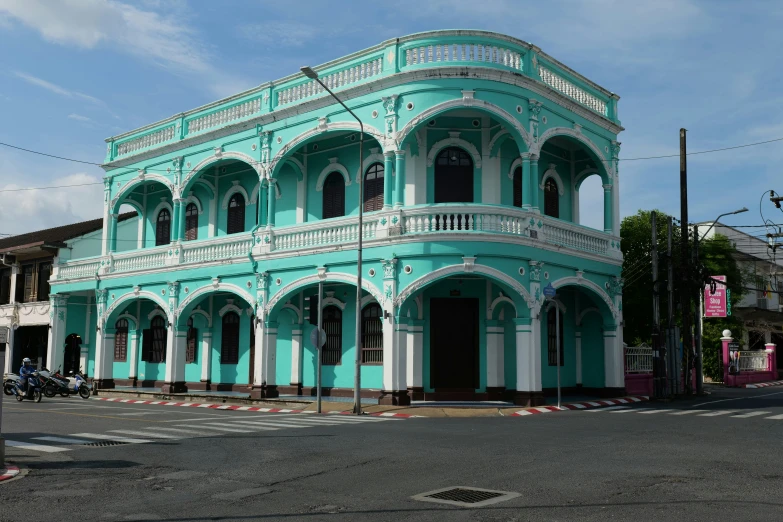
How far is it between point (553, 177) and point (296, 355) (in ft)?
35.5

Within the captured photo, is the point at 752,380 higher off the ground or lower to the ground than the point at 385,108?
lower

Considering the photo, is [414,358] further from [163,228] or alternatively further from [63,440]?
[163,228]

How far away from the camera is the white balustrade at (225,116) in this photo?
27.2m

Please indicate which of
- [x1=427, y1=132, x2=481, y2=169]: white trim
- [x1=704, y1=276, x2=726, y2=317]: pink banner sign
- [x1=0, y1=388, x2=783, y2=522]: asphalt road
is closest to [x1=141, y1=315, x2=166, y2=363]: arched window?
[x1=0, y1=388, x2=783, y2=522]: asphalt road

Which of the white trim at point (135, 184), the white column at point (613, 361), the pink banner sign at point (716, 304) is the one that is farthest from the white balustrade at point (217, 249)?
the pink banner sign at point (716, 304)

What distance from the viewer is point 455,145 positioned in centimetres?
2425

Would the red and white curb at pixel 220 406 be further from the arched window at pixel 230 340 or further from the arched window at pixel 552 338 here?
the arched window at pixel 552 338

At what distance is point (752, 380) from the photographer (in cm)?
4016

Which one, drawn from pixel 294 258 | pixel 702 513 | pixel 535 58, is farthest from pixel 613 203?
pixel 702 513

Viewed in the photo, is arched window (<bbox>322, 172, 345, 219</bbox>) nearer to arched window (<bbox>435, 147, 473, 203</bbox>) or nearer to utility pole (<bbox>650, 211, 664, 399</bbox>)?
arched window (<bbox>435, 147, 473, 203</bbox>)

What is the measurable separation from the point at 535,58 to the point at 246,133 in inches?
406

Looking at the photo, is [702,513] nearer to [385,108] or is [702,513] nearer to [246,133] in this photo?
[385,108]

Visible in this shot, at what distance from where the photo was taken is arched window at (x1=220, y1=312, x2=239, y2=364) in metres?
28.7

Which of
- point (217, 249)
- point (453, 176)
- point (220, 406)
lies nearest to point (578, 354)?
point (453, 176)
